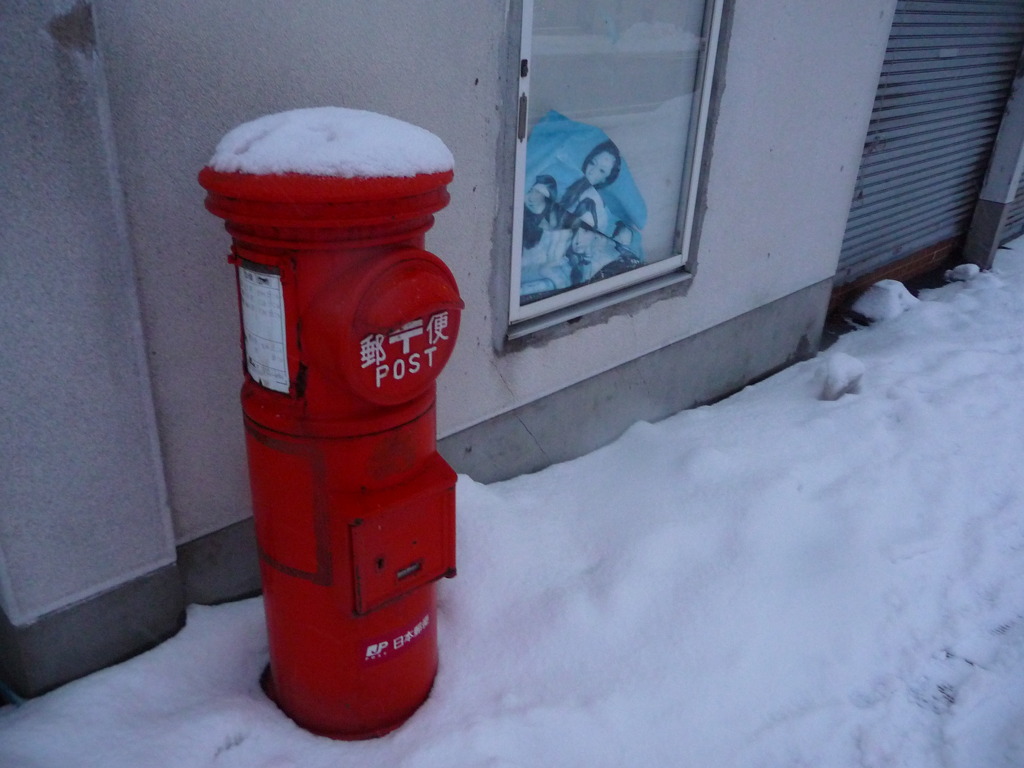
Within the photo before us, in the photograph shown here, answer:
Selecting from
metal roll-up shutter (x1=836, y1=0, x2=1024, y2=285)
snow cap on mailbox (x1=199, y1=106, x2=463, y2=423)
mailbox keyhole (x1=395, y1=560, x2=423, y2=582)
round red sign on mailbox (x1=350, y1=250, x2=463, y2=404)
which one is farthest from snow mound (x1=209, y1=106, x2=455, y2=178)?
metal roll-up shutter (x1=836, y1=0, x2=1024, y2=285)

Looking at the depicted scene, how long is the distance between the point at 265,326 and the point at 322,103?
77cm

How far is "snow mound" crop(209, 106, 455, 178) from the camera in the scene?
144 centimetres

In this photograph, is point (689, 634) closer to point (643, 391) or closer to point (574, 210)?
point (643, 391)

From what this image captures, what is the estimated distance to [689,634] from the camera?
2.29 metres

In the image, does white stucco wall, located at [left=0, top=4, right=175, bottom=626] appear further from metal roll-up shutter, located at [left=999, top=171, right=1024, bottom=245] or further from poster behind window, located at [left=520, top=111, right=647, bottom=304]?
metal roll-up shutter, located at [left=999, top=171, right=1024, bottom=245]

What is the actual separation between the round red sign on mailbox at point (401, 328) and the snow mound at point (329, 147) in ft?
0.63

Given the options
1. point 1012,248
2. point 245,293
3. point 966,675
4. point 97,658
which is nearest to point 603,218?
point 245,293

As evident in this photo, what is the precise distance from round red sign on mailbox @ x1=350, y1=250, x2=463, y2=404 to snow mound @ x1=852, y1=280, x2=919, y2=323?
15.4ft

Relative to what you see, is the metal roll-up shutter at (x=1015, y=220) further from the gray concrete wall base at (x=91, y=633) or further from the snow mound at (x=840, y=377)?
the gray concrete wall base at (x=91, y=633)

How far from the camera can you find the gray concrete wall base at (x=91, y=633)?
187 cm

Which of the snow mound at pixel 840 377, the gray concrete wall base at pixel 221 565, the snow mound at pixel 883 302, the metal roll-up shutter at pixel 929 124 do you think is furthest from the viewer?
the snow mound at pixel 883 302

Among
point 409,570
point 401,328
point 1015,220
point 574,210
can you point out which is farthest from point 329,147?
point 1015,220

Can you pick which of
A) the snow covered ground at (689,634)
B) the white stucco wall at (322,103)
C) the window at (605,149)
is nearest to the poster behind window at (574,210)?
the window at (605,149)

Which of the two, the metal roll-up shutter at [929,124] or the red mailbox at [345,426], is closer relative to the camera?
the red mailbox at [345,426]
